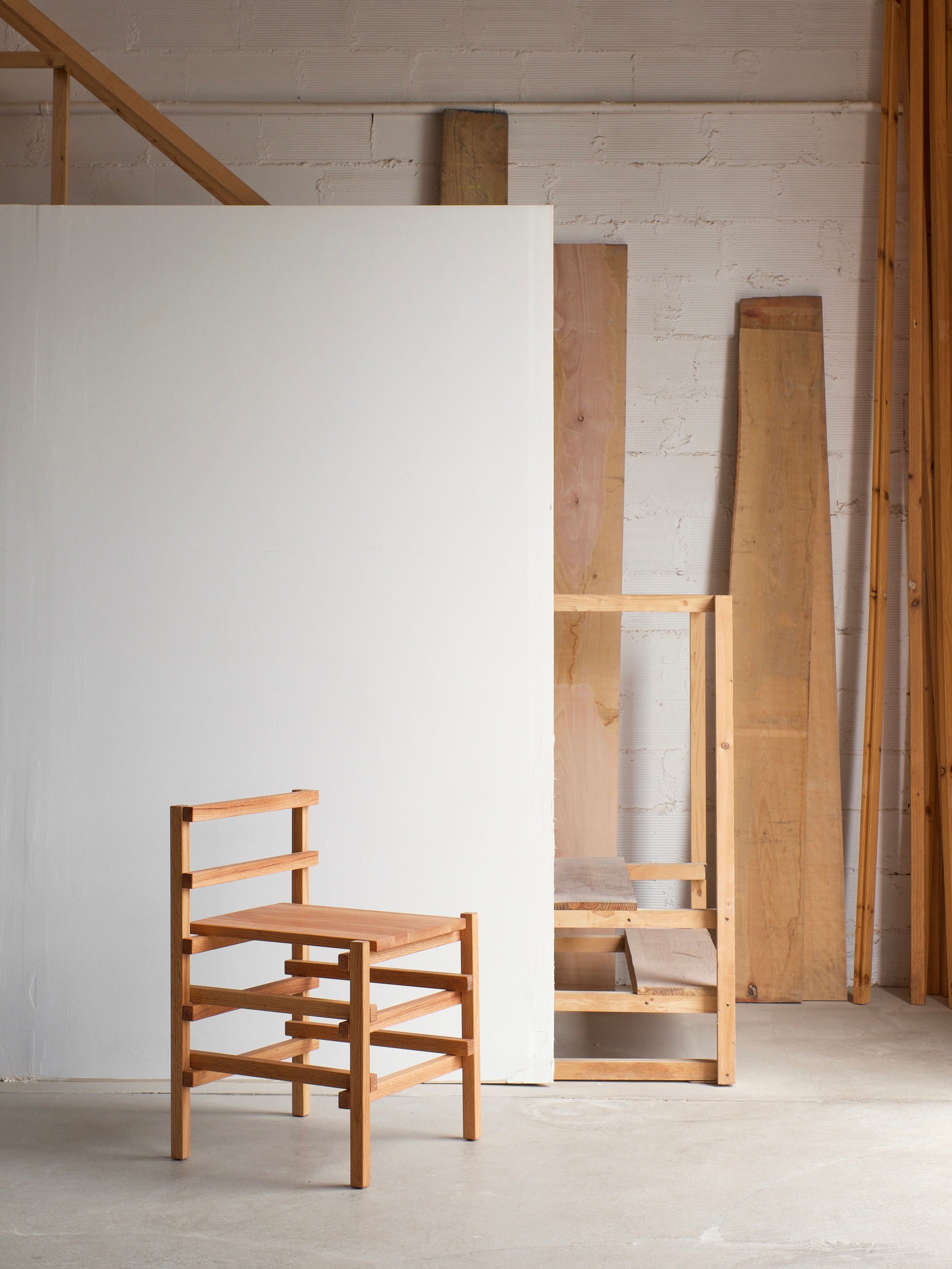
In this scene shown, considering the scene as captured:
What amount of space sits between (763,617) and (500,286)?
1.39m

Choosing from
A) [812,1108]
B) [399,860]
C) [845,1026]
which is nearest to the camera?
[812,1108]

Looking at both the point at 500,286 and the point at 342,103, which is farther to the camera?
the point at 342,103

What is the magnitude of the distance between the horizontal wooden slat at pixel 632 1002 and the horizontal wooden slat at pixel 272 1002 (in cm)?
75

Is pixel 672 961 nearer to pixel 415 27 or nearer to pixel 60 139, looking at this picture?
pixel 60 139

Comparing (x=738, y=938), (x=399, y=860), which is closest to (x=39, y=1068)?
(x=399, y=860)

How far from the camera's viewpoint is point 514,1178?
2.14 metres

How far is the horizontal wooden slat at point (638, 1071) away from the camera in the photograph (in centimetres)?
271

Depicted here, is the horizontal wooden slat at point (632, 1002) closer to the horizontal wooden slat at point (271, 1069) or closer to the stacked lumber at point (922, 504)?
the horizontal wooden slat at point (271, 1069)

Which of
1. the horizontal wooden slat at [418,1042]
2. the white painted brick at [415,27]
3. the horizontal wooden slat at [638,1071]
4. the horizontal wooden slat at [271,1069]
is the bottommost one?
the horizontal wooden slat at [638,1071]

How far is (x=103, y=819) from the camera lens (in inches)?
107

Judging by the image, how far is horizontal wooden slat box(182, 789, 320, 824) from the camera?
221 cm

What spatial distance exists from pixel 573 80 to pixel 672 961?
107 inches

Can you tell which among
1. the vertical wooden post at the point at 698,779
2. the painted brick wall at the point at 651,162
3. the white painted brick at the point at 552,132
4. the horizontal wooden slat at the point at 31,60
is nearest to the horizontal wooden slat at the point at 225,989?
the vertical wooden post at the point at 698,779

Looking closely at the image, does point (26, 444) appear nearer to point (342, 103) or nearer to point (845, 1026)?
point (342, 103)
